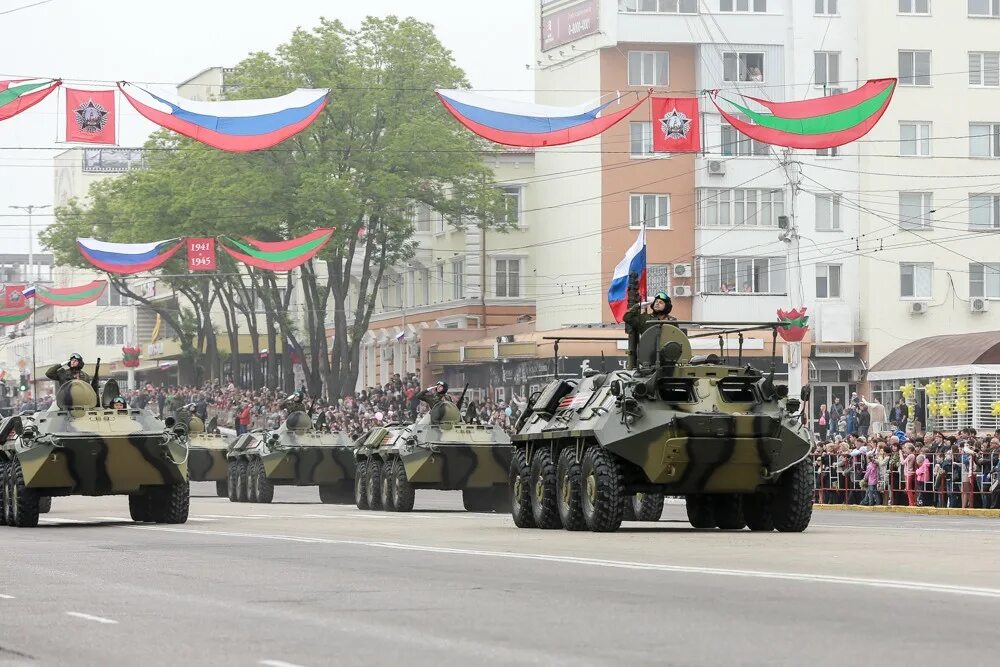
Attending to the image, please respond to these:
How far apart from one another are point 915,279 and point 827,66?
8.07m

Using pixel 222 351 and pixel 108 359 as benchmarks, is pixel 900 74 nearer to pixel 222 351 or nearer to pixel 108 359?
pixel 222 351

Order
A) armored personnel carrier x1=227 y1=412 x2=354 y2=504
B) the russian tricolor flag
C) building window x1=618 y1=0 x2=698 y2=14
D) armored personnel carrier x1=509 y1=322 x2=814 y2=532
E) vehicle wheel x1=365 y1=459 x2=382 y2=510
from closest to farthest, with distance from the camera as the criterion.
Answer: armored personnel carrier x1=509 y1=322 x2=814 y2=532, the russian tricolor flag, vehicle wheel x1=365 y1=459 x2=382 y2=510, armored personnel carrier x1=227 y1=412 x2=354 y2=504, building window x1=618 y1=0 x2=698 y2=14

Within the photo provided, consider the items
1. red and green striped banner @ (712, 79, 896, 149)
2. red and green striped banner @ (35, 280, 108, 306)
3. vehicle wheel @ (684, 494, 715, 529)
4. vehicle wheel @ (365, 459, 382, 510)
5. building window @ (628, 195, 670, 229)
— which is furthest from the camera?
building window @ (628, 195, 670, 229)

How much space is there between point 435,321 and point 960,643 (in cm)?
7280

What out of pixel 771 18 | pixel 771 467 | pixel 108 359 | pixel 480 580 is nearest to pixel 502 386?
pixel 771 18

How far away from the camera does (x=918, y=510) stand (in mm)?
34594

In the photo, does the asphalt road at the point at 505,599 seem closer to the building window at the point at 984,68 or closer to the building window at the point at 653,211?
the building window at the point at 653,211

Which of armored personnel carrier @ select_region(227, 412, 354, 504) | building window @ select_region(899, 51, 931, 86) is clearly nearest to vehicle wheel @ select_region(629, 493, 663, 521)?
armored personnel carrier @ select_region(227, 412, 354, 504)

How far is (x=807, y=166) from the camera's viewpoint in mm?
70938

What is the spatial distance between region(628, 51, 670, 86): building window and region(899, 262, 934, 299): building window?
1068 centimetres

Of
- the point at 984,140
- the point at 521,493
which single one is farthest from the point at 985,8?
the point at 521,493

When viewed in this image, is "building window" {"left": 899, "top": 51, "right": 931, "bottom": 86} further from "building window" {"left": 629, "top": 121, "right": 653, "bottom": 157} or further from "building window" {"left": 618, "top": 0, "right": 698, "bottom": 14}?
"building window" {"left": 629, "top": 121, "right": 653, "bottom": 157}

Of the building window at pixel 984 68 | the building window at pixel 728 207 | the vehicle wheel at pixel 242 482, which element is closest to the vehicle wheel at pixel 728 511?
the vehicle wheel at pixel 242 482

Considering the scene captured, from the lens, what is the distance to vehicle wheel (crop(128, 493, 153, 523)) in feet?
94.7
